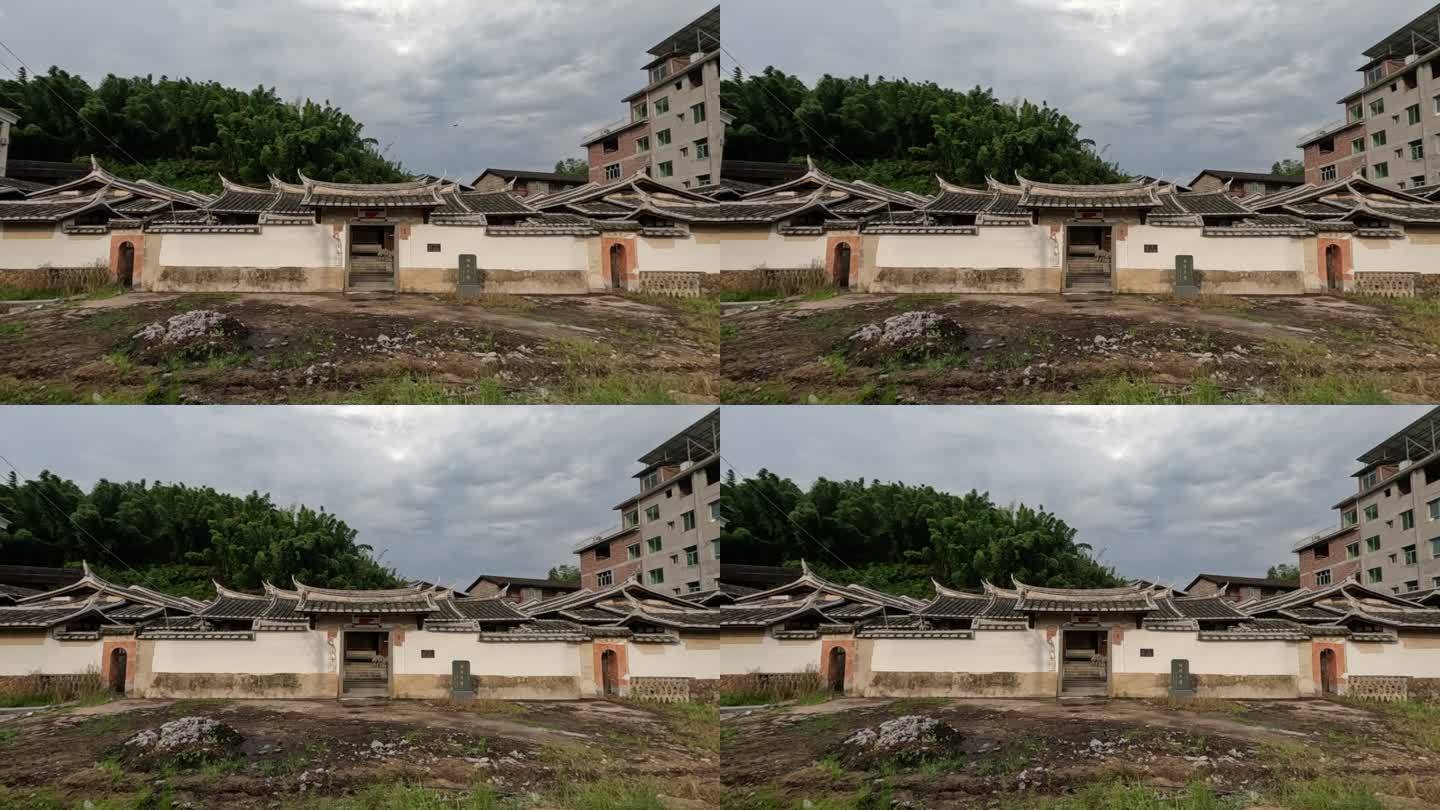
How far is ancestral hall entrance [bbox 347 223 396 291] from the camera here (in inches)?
735

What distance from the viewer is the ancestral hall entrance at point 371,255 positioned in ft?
61.3

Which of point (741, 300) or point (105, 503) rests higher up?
point (741, 300)

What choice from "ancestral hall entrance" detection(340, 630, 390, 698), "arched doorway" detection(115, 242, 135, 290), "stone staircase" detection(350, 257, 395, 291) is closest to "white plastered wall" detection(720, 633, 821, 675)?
"ancestral hall entrance" detection(340, 630, 390, 698)

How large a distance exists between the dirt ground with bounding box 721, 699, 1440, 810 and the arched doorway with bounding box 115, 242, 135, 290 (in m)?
11.6

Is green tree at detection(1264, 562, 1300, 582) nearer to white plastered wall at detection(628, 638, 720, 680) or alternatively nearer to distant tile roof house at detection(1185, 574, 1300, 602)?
distant tile roof house at detection(1185, 574, 1300, 602)

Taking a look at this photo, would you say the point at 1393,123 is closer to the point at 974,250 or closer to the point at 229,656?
the point at 974,250

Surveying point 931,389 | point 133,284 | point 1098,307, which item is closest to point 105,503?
point 133,284

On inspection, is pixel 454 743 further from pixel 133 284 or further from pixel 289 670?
pixel 133 284

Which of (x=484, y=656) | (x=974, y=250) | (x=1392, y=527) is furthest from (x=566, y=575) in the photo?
(x=1392, y=527)

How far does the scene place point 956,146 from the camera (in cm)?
1752

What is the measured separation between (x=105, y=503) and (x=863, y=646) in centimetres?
1347

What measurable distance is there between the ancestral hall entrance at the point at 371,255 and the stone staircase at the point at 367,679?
226 inches

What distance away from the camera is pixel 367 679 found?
1847 centimetres

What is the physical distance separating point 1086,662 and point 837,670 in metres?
4.40
